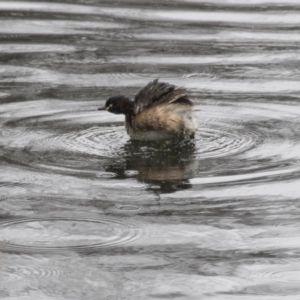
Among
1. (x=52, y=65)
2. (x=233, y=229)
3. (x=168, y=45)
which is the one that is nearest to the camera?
(x=233, y=229)

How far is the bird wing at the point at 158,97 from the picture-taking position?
1048cm

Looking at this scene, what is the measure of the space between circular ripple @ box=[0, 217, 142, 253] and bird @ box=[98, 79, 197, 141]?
234 cm

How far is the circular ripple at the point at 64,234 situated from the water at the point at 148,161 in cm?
1

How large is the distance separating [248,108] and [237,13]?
189 inches

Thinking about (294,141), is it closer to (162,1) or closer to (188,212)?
(188,212)

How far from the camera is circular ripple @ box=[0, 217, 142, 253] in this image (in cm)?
775

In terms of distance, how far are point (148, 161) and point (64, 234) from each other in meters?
2.16

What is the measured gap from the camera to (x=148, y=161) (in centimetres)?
1001

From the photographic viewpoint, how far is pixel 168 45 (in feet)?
48.6

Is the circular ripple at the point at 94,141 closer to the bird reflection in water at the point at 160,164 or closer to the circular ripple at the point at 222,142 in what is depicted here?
the bird reflection in water at the point at 160,164

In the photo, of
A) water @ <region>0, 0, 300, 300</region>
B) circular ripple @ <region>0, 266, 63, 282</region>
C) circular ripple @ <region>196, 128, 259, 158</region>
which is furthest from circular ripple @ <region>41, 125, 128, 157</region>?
circular ripple @ <region>0, 266, 63, 282</region>

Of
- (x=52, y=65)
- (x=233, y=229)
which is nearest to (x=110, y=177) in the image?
(x=233, y=229)

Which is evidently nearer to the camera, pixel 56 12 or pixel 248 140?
pixel 248 140

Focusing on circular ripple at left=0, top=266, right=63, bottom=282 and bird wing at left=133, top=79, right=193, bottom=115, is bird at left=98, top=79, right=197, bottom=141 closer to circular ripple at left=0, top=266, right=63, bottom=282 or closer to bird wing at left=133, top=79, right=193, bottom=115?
bird wing at left=133, top=79, right=193, bottom=115
